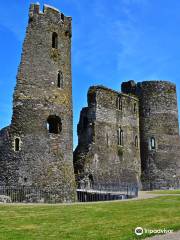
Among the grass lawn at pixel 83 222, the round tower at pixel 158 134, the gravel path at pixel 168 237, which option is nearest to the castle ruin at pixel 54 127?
the round tower at pixel 158 134

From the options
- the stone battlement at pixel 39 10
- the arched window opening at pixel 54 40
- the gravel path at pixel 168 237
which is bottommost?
the gravel path at pixel 168 237

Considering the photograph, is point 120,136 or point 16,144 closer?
point 16,144

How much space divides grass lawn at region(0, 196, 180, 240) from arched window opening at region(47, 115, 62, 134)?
10.4 meters

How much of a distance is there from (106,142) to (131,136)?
208 inches

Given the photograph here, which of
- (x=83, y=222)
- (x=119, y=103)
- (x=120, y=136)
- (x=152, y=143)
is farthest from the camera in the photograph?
(x=152, y=143)

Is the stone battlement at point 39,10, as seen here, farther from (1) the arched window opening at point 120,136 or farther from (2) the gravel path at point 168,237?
(2) the gravel path at point 168,237

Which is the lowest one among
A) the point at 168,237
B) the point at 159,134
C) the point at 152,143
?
the point at 168,237

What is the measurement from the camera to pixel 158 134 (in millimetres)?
46625

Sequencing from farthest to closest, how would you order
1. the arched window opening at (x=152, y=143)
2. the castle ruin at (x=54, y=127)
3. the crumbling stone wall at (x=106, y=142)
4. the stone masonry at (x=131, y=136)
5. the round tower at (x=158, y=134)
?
the arched window opening at (x=152, y=143)
the round tower at (x=158, y=134)
the stone masonry at (x=131, y=136)
the crumbling stone wall at (x=106, y=142)
the castle ruin at (x=54, y=127)

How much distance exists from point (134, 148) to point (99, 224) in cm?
3077

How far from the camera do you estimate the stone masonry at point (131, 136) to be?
3912cm

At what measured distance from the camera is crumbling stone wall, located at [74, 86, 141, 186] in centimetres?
3791

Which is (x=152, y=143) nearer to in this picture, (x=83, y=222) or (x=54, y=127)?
(x=54, y=127)

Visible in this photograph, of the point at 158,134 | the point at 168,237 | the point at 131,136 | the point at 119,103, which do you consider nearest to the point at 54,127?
the point at 119,103
